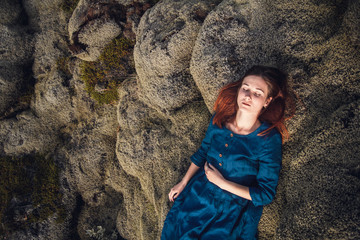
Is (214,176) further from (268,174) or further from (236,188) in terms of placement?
(268,174)

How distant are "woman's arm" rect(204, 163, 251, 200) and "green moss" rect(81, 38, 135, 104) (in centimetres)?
276

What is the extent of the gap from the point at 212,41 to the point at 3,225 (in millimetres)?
5709

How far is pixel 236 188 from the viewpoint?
8.67ft

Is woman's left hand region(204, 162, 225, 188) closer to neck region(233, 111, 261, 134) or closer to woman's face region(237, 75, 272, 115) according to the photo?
neck region(233, 111, 261, 134)

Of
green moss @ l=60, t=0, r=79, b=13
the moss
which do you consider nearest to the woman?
the moss

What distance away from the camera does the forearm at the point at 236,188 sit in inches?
103

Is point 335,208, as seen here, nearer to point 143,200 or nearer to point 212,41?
point 212,41

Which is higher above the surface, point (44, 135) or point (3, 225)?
point (44, 135)

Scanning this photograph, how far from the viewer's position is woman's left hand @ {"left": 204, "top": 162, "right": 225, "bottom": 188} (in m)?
2.76

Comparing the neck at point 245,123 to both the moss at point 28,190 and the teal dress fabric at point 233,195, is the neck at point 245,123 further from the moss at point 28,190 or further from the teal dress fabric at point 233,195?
the moss at point 28,190

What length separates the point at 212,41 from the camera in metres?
3.21

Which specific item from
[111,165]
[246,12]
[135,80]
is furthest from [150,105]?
[246,12]

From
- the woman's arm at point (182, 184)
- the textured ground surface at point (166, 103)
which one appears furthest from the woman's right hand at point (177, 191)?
the textured ground surface at point (166, 103)

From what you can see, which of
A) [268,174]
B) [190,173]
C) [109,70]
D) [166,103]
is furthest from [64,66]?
[268,174]
